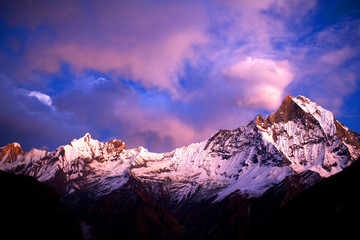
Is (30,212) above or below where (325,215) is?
above

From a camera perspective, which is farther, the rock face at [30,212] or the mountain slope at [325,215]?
the rock face at [30,212]

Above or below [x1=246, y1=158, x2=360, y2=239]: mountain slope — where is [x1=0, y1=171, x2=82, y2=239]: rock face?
above

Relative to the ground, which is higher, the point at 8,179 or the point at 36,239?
the point at 8,179

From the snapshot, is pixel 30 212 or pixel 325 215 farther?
pixel 30 212

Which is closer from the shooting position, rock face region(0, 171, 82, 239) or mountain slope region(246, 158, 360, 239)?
mountain slope region(246, 158, 360, 239)

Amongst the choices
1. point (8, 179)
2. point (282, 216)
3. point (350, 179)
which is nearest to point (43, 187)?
point (8, 179)

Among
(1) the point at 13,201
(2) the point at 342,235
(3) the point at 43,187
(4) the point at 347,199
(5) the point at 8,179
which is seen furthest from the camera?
(3) the point at 43,187

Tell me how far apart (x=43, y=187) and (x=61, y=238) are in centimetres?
2144

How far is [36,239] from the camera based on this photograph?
7031 cm

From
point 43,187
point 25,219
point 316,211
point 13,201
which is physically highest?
point 43,187

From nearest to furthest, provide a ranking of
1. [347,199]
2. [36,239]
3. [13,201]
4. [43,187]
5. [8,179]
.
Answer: [347,199]
[36,239]
[13,201]
[8,179]
[43,187]

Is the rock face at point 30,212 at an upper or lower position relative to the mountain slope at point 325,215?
upper

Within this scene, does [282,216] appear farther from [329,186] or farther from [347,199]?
[347,199]

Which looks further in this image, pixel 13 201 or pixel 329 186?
pixel 329 186
